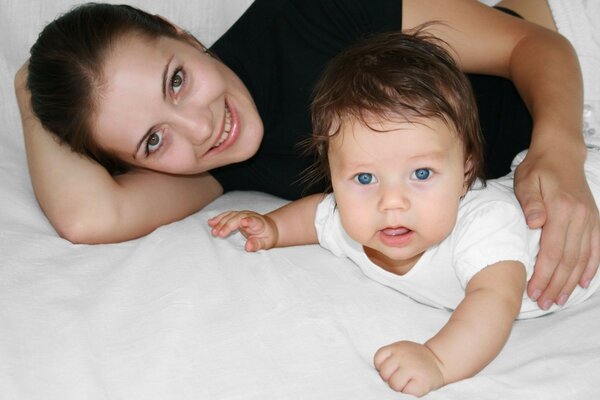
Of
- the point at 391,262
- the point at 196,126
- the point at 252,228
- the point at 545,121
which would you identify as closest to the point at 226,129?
the point at 196,126

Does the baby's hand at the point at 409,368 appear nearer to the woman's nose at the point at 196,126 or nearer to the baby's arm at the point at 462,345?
the baby's arm at the point at 462,345

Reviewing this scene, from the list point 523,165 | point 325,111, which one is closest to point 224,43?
point 325,111

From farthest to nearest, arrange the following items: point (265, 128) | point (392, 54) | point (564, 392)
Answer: point (265, 128)
point (392, 54)
point (564, 392)

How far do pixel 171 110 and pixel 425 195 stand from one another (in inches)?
20.7

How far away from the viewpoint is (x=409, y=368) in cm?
99

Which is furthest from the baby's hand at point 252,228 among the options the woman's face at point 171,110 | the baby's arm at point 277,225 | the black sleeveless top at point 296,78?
the black sleeveless top at point 296,78

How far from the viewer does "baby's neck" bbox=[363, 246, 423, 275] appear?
3.94ft

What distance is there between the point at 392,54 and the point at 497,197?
0.94 ft

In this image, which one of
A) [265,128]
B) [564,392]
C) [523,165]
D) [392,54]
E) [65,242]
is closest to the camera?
[564,392]

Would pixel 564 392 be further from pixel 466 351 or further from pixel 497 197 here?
pixel 497 197

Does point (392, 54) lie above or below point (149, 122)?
above

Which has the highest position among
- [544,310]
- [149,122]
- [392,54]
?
[392,54]

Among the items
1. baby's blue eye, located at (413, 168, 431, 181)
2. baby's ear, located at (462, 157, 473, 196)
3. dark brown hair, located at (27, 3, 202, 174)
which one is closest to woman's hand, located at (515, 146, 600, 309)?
baby's ear, located at (462, 157, 473, 196)

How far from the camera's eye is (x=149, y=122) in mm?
1322
